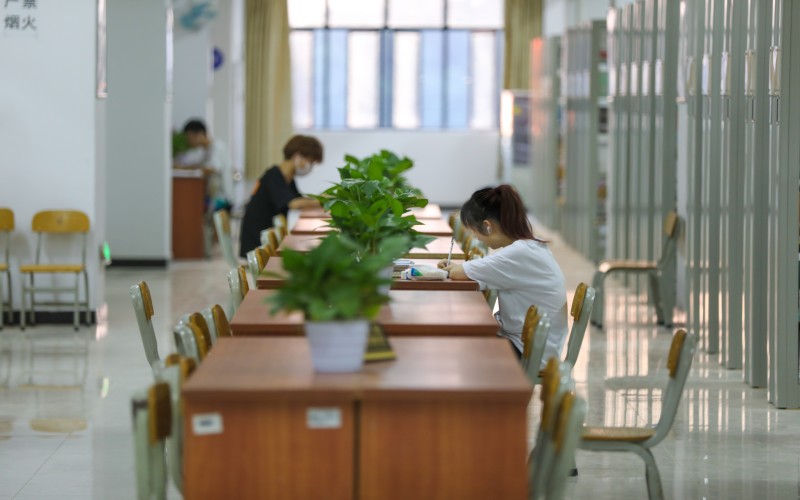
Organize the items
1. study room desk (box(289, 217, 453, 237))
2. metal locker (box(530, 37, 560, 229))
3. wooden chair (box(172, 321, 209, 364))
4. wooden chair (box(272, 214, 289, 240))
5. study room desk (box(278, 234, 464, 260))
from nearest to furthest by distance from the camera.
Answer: wooden chair (box(172, 321, 209, 364)), study room desk (box(278, 234, 464, 260)), study room desk (box(289, 217, 453, 237)), wooden chair (box(272, 214, 289, 240)), metal locker (box(530, 37, 560, 229))

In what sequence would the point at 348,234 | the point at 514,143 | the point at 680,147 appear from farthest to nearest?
the point at 514,143, the point at 680,147, the point at 348,234

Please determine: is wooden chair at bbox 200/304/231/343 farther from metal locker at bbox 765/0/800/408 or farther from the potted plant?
metal locker at bbox 765/0/800/408

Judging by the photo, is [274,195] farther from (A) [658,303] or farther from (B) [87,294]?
(A) [658,303]

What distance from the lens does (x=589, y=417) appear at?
693cm

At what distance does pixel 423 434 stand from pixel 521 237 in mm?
2436

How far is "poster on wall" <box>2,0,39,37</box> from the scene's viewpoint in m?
9.60

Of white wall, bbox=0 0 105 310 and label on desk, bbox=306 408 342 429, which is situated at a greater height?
white wall, bbox=0 0 105 310

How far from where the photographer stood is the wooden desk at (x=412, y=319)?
4.72 m

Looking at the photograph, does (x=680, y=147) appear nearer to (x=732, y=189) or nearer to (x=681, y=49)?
(x=681, y=49)

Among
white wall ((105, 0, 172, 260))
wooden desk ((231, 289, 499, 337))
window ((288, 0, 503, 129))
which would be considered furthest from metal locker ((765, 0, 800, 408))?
window ((288, 0, 503, 129))

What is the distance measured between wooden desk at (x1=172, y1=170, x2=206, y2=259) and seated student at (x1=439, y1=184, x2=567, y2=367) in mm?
8758

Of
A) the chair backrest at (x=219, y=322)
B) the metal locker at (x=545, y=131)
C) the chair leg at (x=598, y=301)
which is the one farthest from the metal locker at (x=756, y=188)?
the metal locker at (x=545, y=131)

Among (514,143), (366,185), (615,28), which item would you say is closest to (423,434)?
(366,185)

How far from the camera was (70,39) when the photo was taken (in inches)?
382
